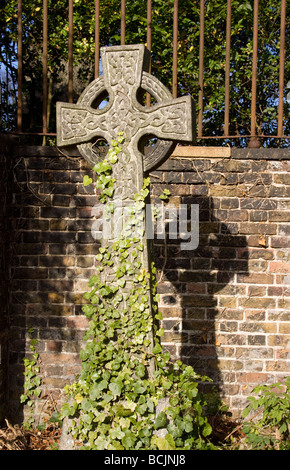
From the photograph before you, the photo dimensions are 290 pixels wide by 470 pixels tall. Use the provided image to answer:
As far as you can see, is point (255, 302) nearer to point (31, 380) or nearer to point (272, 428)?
point (272, 428)

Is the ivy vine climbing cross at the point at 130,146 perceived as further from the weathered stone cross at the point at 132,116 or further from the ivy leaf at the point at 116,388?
the ivy leaf at the point at 116,388

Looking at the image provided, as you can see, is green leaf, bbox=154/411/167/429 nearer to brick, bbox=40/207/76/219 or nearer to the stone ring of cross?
the stone ring of cross

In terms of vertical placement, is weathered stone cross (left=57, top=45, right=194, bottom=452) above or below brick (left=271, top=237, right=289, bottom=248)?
above

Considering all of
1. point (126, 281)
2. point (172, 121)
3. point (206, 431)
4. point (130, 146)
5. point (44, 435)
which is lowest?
point (44, 435)

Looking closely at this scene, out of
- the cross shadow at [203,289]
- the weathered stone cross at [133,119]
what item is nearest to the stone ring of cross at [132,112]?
the weathered stone cross at [133,119]

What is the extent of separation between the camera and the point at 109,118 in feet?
9.96

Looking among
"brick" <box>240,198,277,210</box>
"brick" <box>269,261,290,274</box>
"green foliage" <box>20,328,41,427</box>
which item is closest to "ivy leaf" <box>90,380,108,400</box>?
"green foliage" <box>20,328,41,427</box>

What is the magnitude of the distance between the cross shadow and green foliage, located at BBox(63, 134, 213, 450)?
0.85 meters

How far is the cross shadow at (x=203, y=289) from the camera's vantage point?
12.8 ft

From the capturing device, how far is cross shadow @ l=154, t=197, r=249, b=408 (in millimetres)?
3893

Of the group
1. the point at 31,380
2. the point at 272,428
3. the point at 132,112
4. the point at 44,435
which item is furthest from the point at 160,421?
the point at 132,112

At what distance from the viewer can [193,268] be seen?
3928 mm

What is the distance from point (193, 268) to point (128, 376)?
1313 mm

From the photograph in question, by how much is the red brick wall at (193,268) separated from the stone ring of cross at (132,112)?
2.99ft
